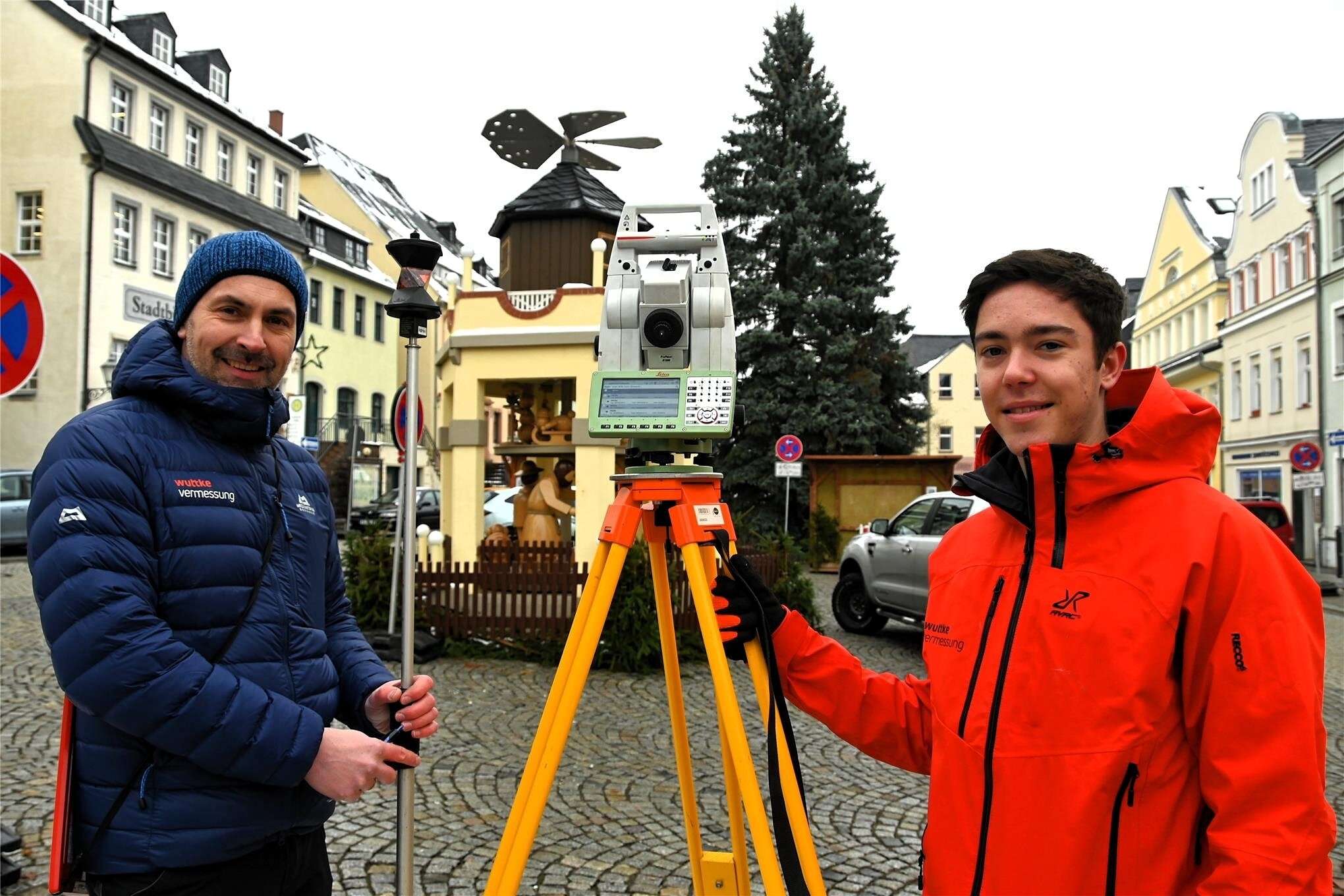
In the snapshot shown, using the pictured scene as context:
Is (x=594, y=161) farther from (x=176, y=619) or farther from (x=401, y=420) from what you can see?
(x=176, y=619)

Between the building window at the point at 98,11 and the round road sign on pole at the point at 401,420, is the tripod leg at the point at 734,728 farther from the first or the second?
the building window at the point at 98,11

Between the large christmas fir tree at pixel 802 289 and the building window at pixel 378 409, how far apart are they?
20.0 m

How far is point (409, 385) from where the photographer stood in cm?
265

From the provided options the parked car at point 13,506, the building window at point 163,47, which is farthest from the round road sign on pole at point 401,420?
the building window at point 163,47

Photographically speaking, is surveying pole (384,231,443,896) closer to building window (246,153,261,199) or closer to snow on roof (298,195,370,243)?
building window (246,153,261,199)

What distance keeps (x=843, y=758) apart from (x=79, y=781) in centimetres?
485

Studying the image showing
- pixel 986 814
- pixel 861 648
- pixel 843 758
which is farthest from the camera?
pixel 861 648

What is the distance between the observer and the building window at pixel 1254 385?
30.6 m

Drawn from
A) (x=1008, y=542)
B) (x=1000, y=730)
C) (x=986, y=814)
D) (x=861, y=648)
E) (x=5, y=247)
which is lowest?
(x=861, y=648)

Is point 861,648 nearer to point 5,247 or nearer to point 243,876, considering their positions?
point 243,876

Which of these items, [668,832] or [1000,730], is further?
[668,832]

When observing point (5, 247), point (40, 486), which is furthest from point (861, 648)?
point (5, 247)

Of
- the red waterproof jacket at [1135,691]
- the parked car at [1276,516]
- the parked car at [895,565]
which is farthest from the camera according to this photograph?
the parked car at [1276,516]

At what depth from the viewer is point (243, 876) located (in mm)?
1872
